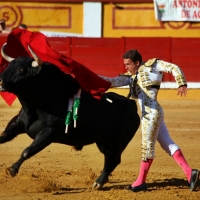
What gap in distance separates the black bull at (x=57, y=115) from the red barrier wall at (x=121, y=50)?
7994mm

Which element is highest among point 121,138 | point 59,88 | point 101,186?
point 59,88

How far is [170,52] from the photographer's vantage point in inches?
557

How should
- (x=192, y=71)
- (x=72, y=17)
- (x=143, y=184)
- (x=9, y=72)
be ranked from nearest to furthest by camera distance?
(x=9, y=72)
(x=143, y=184)
(x=192, y=71)
(x=72, y=17)

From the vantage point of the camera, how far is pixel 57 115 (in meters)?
5.77

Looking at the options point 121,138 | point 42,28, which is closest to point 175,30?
point 42,28

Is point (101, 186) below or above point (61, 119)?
below

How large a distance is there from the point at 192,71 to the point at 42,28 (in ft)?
11.9

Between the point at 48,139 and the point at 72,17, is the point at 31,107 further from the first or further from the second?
the point at 72,17

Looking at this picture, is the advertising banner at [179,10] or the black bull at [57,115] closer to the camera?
the black bull at [57,115]

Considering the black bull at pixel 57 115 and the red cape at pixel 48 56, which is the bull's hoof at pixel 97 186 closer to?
the black bull at pixel 57 115

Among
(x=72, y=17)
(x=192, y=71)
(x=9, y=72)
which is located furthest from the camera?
(x=72, y=17)

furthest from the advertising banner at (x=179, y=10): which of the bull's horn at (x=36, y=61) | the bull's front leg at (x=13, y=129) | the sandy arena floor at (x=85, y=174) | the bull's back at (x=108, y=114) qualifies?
the bull's horn at (x=36, y=61)

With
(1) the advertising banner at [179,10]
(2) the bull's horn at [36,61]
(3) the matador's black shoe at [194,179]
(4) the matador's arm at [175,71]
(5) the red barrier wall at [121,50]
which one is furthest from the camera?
(1) the advertising banner at [179,10]

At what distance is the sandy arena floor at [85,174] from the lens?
5.82 m
